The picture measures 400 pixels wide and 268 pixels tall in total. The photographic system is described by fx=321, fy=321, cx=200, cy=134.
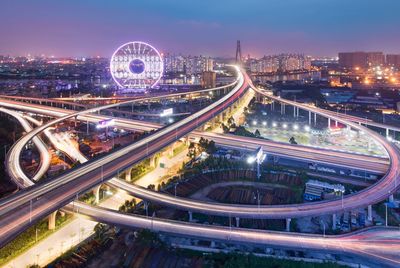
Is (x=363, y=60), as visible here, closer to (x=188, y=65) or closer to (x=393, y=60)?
(x=393, y=60)

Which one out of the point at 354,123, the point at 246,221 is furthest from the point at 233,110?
the point at 246,221

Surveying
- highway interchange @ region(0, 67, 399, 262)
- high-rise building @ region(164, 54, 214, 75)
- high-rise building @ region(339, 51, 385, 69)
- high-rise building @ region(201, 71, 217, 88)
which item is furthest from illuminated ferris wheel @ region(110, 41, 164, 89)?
high-rise building @ region(339, 51, 385, 69)

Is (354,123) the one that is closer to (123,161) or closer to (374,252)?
(374,252)

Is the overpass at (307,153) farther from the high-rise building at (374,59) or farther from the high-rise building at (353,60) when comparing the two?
the high-rise building at (374,59)

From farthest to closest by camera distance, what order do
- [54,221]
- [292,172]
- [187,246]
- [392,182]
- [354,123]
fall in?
[354,123]
[292,172]
[392,182]
[54,221]
[187,246]

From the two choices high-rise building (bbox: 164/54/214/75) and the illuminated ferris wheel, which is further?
high-rise building (bbox: 164/54/214/75)

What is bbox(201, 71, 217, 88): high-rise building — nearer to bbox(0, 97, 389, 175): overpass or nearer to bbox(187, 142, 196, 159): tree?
bbox(0, 97, 389, 175): overpass

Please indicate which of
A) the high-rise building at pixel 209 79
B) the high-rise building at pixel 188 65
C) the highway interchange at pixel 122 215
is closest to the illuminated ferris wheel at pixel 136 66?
the high-rise building at pixel 209 79
